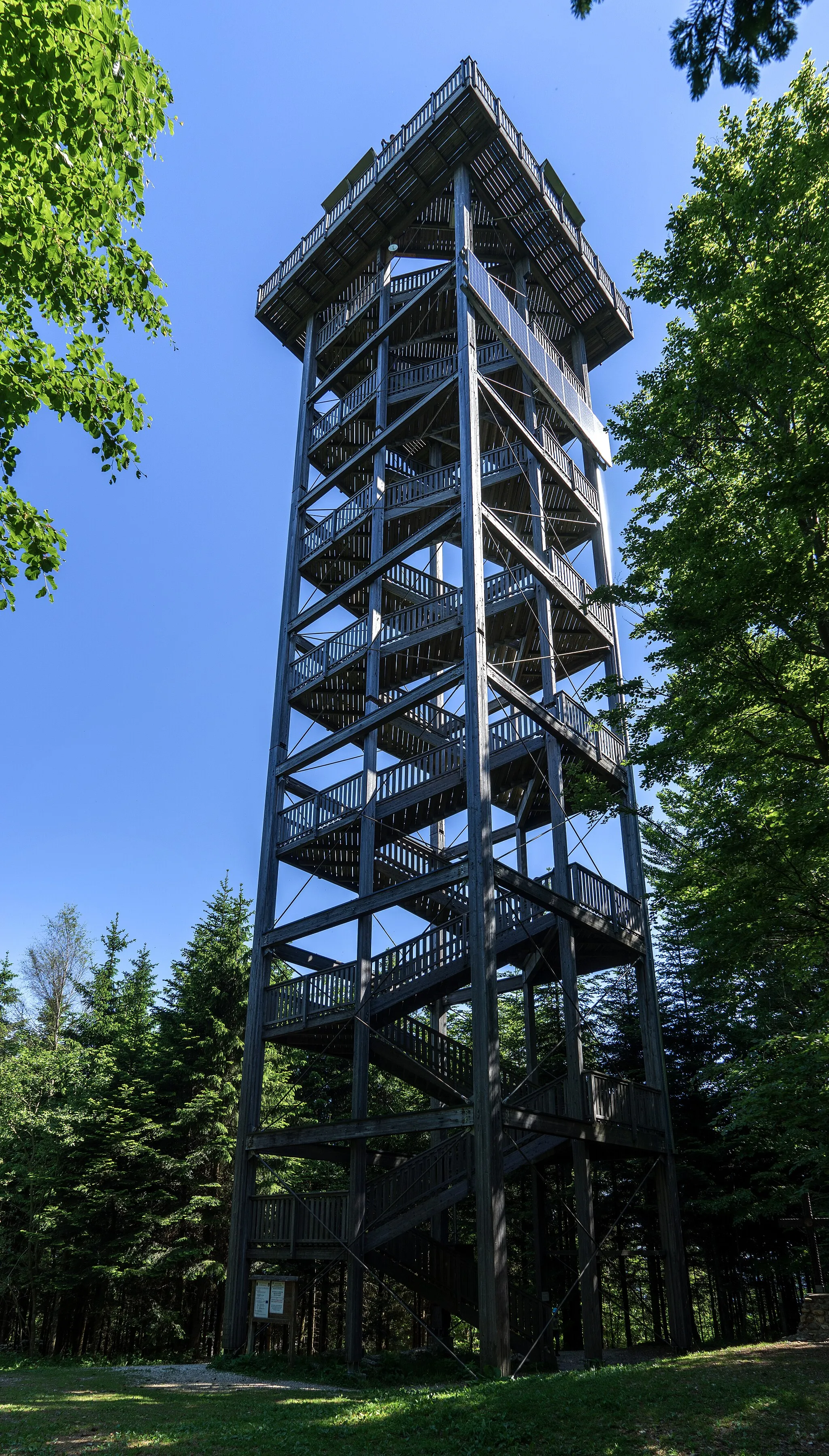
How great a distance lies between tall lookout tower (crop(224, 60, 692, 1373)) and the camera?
14.0 m

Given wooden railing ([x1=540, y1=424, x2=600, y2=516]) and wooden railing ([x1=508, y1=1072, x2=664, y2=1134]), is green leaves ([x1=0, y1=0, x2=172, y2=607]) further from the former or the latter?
wooden railing ([x1=540, y1=424, x2=600, y2=516])

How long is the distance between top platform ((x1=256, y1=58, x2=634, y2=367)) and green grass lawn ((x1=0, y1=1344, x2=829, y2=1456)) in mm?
21707

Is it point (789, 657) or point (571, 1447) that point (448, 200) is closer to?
point (789, 657)

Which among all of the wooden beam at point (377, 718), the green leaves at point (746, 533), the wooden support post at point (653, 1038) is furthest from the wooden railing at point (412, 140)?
the wooden beam at point (377, 718)

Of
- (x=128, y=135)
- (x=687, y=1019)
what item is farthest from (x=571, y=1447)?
(x=687, y=1019)

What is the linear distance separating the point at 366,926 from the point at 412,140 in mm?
16579

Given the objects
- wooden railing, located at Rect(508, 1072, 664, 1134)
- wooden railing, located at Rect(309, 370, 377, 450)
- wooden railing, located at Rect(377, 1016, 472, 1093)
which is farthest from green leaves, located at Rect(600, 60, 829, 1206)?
wooden railing, located at Rect(309, 370, 377, 450)

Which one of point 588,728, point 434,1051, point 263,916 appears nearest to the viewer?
point 434,1051

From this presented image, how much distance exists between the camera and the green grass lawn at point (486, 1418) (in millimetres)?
7109

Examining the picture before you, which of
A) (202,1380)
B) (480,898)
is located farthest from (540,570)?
(202,1380)

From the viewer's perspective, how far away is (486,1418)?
317 inches

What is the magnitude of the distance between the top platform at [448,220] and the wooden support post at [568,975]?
4096 mm

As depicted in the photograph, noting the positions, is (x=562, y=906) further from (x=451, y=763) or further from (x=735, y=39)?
(x=735, y=39)

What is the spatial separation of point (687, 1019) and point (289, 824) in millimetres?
12066
